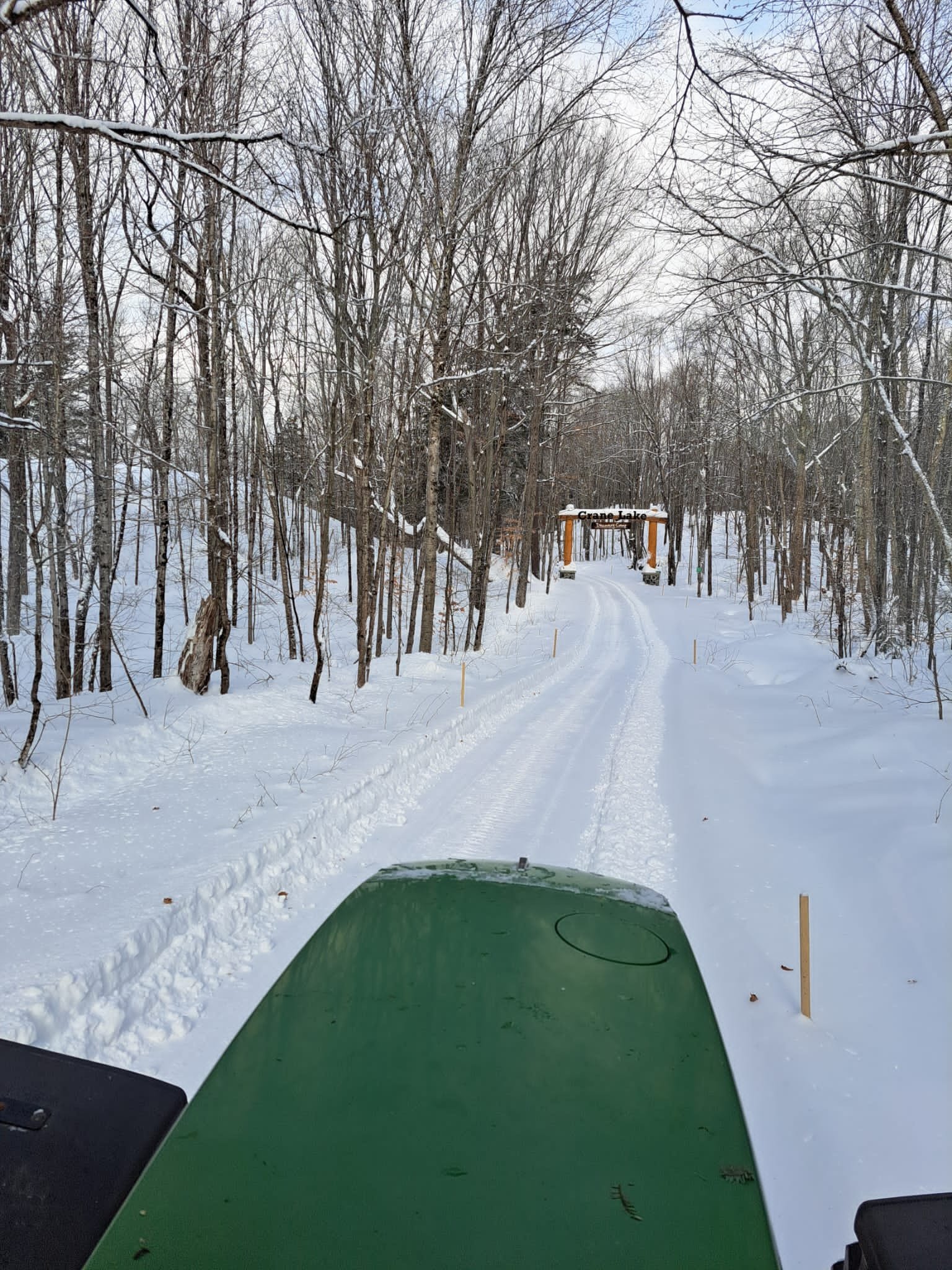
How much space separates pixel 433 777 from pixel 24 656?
533 inches

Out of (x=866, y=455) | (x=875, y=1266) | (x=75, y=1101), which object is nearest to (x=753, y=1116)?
(x=875, y=1266)

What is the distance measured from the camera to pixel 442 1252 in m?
1.28

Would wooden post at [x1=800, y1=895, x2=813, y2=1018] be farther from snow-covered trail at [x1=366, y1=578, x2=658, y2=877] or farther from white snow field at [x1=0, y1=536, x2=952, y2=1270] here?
snow-covered trail at [x1=366, y1=578, x2=658, y2=877]

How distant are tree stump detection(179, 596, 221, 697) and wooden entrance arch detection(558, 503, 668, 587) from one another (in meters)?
28.6

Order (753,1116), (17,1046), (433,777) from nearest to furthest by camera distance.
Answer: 1. (17,1046)
2. (753,1116)
3. (433,777)

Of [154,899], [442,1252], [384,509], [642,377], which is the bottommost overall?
[154,899]

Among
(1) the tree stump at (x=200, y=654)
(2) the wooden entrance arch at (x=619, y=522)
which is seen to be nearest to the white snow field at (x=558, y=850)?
(1) the tree stump at (x=200, y=654)

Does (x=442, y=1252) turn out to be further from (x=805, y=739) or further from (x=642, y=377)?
(x=642, y=377)

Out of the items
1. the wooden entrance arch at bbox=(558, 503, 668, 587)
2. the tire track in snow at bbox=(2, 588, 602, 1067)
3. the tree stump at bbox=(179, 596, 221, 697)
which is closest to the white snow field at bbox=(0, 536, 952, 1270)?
the tire track in snow at bbox=(2, 588, 602, 1067)

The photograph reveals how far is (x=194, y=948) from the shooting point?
411 cm

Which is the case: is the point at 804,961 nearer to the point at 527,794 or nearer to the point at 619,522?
the point at 527,794

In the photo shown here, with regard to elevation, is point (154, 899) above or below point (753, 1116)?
above

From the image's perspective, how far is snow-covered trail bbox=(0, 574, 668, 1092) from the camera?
11.5 feet

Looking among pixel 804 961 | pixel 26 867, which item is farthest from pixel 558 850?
pixel 26 867
